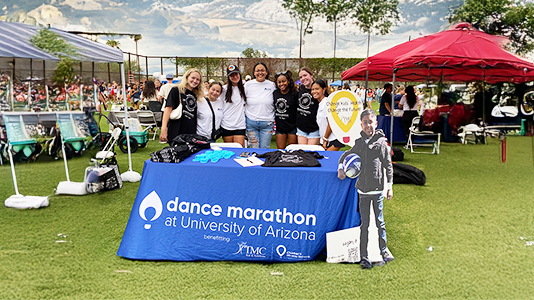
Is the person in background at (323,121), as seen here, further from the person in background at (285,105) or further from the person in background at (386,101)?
the person in background at (386,101)

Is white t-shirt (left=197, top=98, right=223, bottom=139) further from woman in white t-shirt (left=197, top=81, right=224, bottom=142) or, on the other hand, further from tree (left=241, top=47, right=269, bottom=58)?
tree (left=241, top=47, right=269, bottom=58)

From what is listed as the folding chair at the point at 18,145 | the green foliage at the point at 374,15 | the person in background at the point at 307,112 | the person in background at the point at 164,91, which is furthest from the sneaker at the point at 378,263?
the green foliage at the point at 374,15

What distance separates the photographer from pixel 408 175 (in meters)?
5.77

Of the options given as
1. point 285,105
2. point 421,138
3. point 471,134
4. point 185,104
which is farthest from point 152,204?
point 471,134

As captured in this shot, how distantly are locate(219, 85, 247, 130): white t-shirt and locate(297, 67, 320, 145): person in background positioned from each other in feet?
2.21

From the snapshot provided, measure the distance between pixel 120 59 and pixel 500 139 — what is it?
A: 6.84m

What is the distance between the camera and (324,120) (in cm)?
429

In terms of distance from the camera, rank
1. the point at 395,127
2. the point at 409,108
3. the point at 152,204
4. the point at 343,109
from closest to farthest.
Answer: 1. the point at 152,204
2. the point at 343,109
3. the point at 409,108
4. the point at 395,127

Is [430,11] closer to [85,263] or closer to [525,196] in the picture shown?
[525,196]

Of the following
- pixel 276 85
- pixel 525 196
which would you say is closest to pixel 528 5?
pixel 525 196

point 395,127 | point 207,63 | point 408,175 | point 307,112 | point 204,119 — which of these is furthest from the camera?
point 207,63

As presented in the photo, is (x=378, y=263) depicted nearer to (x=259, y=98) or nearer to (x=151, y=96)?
(x=259, y=98)

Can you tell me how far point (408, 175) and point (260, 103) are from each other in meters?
2.69

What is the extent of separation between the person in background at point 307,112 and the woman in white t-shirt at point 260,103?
1.13 ft
